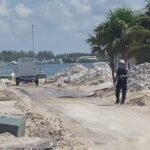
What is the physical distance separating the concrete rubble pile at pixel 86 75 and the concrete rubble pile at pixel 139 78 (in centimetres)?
1529

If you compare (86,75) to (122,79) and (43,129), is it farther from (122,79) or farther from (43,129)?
(43,129)

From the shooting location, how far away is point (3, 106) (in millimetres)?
21734

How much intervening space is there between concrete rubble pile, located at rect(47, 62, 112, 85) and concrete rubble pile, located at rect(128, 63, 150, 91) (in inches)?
602

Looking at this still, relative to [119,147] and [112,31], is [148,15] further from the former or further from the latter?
[119,147]

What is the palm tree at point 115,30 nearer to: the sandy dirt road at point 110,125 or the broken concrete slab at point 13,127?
the sandy dirt road at point 110,125

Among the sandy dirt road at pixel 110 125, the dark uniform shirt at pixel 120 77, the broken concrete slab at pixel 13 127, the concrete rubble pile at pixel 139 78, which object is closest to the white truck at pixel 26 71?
the concrete rubble pile at pixel 139 78

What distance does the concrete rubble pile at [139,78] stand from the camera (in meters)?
30.2

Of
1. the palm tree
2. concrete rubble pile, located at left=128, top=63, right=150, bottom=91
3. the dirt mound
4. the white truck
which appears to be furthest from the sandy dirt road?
the white truck

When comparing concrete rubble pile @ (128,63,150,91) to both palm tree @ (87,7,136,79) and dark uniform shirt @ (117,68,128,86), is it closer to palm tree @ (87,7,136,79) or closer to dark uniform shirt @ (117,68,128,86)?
palm tree @ (87,7,136,79)

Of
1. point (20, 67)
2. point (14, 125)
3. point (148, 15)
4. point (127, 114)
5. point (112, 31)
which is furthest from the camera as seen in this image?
point (20, 67)

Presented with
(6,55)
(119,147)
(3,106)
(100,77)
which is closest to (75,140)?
(119,147)

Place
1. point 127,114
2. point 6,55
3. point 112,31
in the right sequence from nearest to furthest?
point 127,114 < point 112,31 < point 6,55

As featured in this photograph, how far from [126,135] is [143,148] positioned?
1.75 m

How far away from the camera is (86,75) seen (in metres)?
53.9
